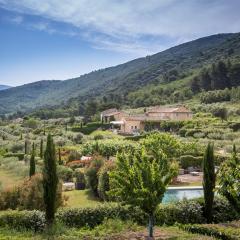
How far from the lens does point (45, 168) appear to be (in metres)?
18.7

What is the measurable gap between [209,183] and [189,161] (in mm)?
21850

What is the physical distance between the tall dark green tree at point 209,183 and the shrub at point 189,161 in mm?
20255

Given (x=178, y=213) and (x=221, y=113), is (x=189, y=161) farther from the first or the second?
(x=221, y=113)

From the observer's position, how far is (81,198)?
1125 inches

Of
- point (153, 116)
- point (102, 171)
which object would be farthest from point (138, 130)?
point (102, 171)

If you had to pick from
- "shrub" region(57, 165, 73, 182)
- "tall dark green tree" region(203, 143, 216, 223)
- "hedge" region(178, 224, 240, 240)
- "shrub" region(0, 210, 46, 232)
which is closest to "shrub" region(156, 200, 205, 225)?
"tall dark green tree" region(203, 143, 216, 223)

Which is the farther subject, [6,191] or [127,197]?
[6,191]

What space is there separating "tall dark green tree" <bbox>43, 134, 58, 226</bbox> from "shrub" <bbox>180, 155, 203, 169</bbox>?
24622mm

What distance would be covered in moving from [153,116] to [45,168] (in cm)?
6872

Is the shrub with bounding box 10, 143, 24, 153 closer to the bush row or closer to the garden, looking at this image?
the garden

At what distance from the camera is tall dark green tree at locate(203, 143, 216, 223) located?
771 inches

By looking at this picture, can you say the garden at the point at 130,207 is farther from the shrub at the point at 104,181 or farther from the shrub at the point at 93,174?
the shrub at the point at 93,174

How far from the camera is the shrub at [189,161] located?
41438 mm

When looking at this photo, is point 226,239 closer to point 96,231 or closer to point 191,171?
point 96,231
